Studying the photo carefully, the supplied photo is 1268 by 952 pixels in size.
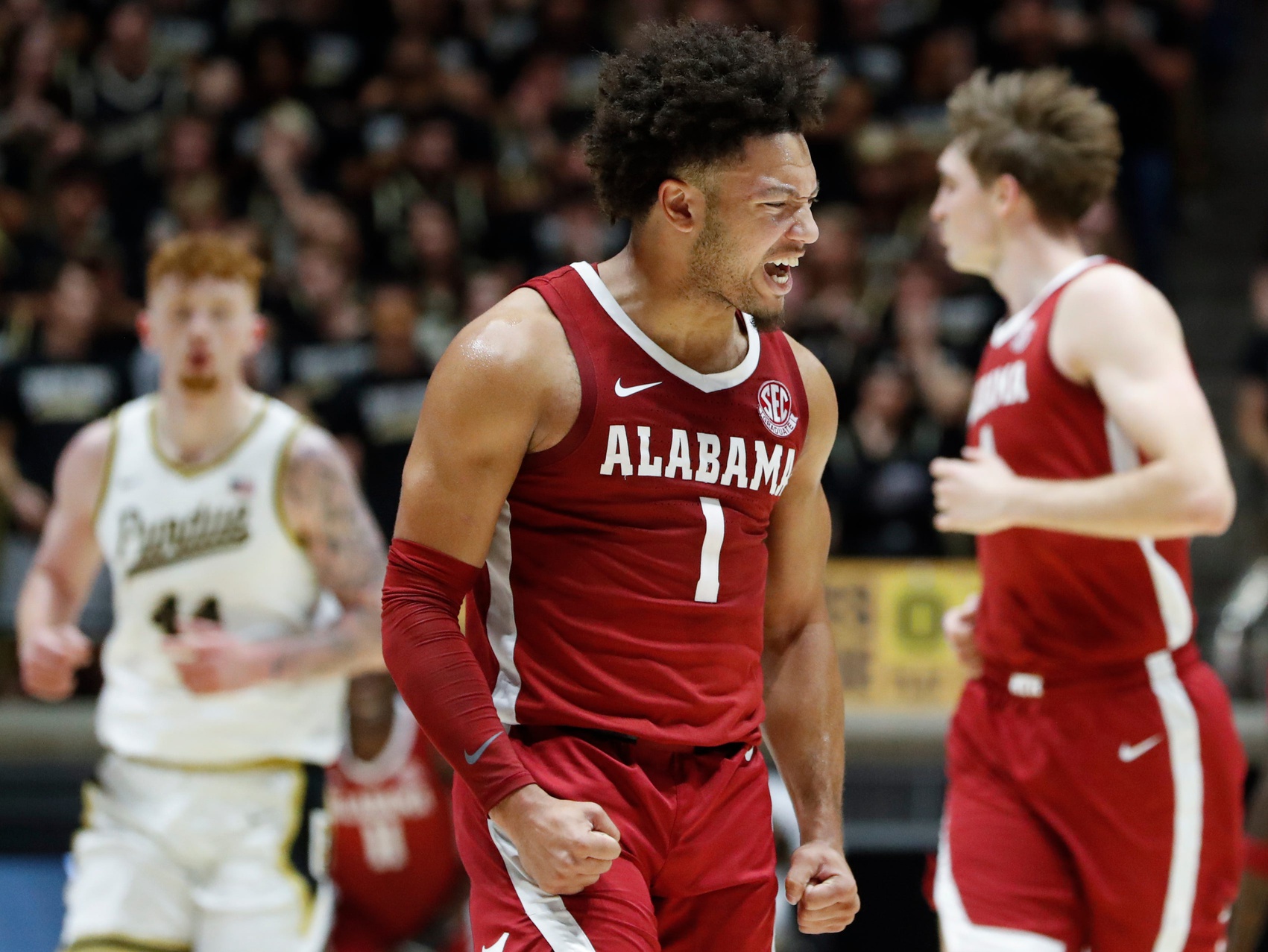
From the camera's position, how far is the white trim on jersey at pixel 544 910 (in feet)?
8.82

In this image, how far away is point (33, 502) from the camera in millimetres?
8281

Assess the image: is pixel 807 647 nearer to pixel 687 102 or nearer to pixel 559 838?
pixel 559 838


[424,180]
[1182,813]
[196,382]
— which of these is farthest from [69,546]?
[424,180]

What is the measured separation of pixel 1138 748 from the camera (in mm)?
3922

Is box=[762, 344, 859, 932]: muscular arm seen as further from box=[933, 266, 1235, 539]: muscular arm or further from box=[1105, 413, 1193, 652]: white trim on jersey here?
box=[1105, 413, 1193, 652]: white trim on jersey

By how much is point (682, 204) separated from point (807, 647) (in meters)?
0.96

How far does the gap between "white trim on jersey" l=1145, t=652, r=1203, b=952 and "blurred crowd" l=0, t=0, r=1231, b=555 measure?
437 cm

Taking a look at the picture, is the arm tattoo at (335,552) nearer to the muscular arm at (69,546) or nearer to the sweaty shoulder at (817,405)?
the muscular arm at (69,546)

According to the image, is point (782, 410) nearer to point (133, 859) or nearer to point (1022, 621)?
point (1022, 621)

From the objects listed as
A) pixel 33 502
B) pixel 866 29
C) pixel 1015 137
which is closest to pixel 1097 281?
pixel 1015 137

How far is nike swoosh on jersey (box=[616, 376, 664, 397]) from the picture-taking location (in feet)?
9.66

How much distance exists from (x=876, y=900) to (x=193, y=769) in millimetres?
2960

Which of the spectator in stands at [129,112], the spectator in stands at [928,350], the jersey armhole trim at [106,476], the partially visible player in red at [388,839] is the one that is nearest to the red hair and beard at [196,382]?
the jersey armhole trim at [106,476]

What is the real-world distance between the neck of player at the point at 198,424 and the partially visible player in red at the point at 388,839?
5.85 feet
